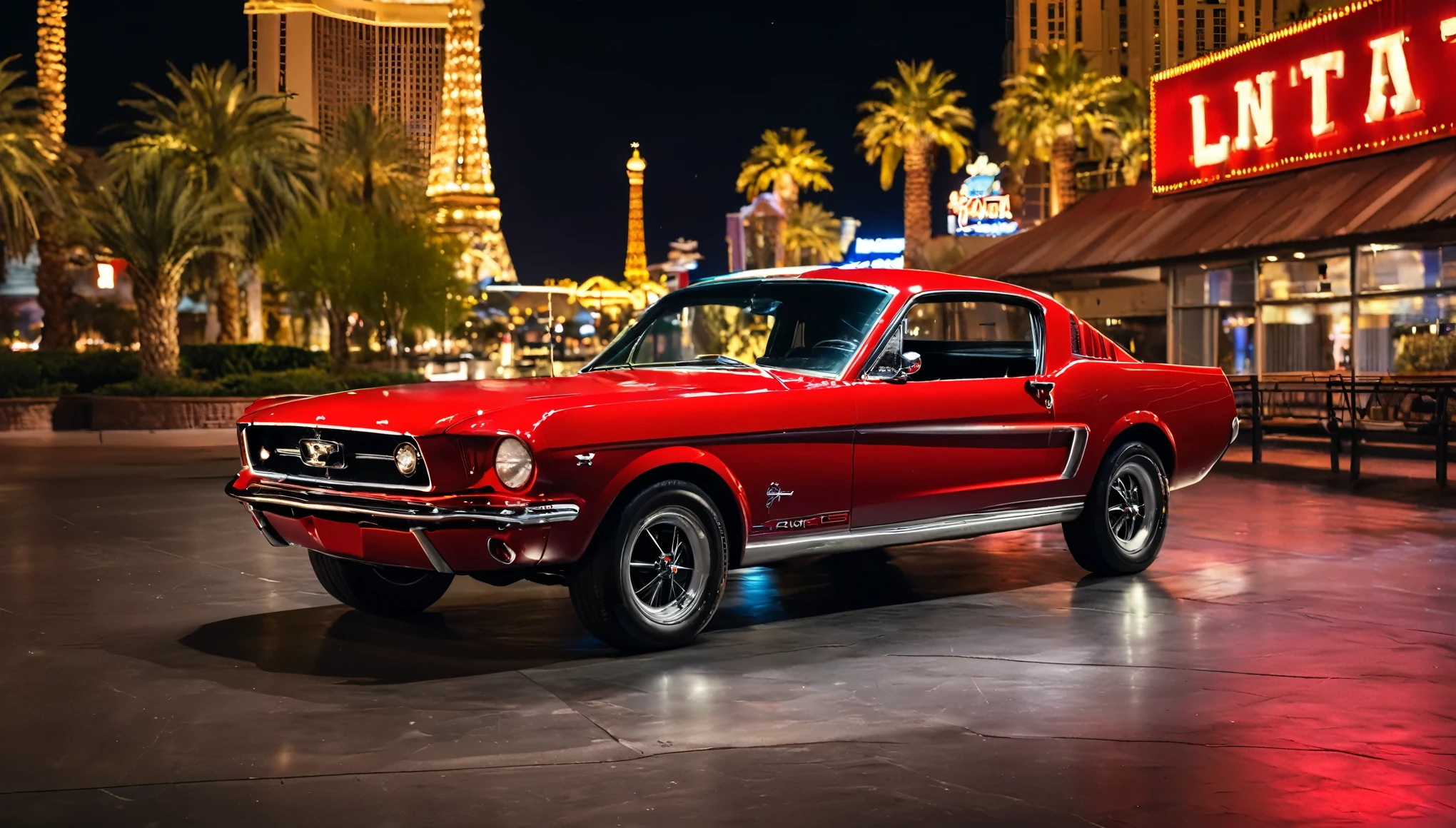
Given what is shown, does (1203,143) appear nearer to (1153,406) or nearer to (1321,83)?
(1321,83)

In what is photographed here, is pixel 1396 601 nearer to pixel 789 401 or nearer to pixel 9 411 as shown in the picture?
pixel 789 401

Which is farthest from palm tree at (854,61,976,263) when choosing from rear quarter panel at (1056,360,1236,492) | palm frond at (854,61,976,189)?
rear quarter panel at (1056,360,1236,492)

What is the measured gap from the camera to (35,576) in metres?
9.91

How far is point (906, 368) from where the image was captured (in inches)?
312

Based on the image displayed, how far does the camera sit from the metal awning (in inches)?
885

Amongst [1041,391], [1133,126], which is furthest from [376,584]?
[1133,126]

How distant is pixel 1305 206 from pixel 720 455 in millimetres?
20258

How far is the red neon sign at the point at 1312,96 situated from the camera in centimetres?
2295

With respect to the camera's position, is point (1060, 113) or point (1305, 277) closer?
point (1305, 277)

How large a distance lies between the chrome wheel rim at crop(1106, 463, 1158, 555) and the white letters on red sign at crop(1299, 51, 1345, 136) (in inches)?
692

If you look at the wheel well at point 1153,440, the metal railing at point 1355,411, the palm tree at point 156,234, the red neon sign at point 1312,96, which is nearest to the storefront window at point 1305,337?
the metal railing at point 1355,411

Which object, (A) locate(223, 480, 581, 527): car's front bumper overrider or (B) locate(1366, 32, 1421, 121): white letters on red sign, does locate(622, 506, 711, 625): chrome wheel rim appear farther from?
(B) locate(1366, 32, 1421, 121): white letters on red sign

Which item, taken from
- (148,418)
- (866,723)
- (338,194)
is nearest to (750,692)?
(866,723)

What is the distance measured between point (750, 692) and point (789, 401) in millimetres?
1633
